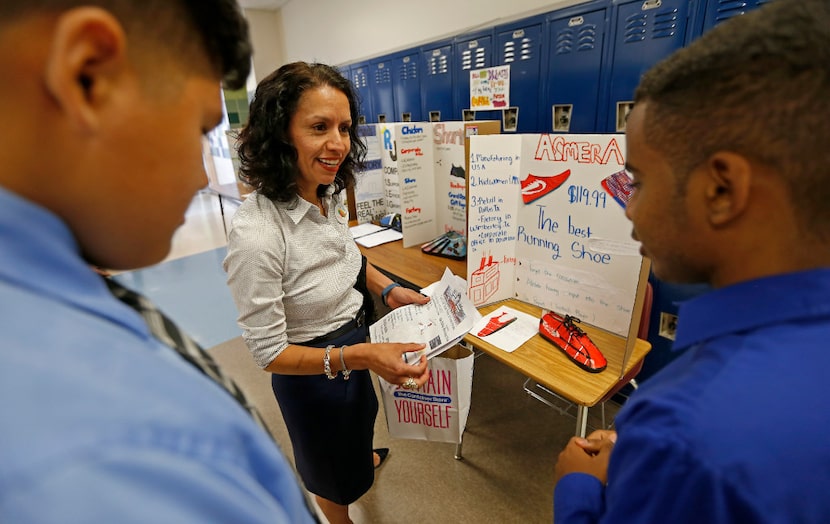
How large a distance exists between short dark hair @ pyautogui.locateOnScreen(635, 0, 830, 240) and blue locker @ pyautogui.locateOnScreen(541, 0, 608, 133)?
5.51ft

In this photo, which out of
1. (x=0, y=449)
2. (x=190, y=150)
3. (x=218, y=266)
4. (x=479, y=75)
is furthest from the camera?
(x=218, y=266)

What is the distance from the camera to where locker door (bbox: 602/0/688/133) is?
1.67 metres

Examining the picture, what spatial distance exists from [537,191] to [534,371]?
62 centimetres

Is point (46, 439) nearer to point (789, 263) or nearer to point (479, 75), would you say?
point (789, 263)

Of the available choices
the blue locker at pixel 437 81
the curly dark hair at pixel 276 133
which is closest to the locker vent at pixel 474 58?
the blue locker at pixel 437 81

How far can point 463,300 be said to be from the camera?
1.25 m

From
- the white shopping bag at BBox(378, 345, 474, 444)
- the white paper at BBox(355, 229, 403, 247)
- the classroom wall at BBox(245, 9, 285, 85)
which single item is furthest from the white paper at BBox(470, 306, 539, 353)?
the classroom wall at BBox(245, 9, 285, 85)

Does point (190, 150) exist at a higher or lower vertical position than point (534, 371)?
higher

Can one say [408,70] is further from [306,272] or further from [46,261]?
[46,261]

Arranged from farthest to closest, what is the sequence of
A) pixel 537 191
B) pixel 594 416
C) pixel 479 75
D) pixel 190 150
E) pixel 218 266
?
pixel 218 266, pixel 479 75, pixel 594 416, pixel 537 191, pixel 190 150

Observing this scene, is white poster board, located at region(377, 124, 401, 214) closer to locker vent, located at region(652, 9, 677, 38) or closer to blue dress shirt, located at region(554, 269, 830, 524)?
locker vent, located at region(652, 9, 677, 38)

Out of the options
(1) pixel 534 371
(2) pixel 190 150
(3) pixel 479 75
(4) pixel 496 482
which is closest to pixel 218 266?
(3) pixel 479 75

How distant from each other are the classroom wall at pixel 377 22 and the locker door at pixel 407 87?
307mm

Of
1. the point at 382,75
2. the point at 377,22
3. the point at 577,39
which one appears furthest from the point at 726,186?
the point at 377,22
